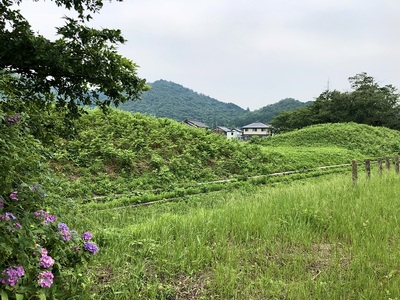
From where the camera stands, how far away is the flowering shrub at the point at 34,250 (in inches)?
74.6

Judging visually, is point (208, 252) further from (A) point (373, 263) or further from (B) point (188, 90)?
(B) point (188, 90)

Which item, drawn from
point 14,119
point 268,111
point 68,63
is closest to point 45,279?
point 14,119

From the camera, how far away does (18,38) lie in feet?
10.1

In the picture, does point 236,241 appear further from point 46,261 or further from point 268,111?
point 268,111

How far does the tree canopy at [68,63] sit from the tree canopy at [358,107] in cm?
4027

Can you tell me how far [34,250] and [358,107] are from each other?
42.4 metres

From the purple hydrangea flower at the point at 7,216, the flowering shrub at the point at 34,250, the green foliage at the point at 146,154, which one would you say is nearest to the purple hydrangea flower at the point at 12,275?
the flowering shrub at the point at 34,250

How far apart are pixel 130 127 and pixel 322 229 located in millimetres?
11203

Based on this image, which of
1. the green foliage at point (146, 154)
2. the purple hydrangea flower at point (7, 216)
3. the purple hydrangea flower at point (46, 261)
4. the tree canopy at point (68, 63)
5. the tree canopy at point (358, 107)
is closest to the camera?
the purple hydrangea flower at point (7, 216)

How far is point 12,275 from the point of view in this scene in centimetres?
191

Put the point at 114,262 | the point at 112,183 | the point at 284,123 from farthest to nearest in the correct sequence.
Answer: the point at 284,123, the point at 112,183, the point at 114,262

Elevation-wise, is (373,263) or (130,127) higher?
(130,127)

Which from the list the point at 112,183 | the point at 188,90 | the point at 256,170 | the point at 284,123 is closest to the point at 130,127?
the point at 112,183

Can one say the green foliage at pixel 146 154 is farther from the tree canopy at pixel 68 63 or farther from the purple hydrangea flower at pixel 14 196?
the purple hydrangea flower at pixel 14 196
